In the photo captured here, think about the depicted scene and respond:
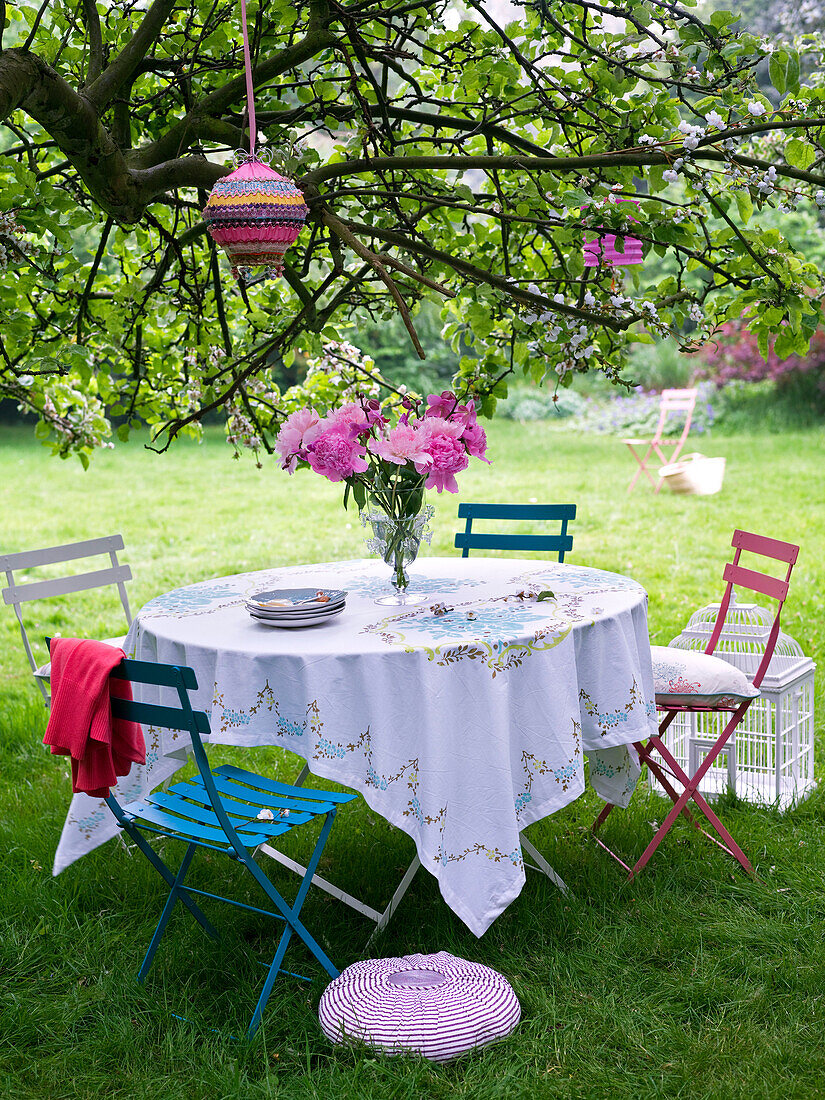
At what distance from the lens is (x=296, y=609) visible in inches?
115

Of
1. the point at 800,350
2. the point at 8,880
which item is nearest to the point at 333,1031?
the point at 8,880

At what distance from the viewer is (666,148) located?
2826mm

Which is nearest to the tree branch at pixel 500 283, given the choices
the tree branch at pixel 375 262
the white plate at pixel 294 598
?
the tree branch at pixel 375 262

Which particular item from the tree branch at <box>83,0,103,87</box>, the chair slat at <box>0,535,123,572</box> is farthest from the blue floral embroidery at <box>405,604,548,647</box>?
the tree branch at <box>83,0,103,87</box>

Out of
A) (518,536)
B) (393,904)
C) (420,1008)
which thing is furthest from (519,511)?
(420,1008)

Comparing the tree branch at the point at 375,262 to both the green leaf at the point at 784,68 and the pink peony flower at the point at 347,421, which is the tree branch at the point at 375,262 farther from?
the green leaf at the point at 784,68

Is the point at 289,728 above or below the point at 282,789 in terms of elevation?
above

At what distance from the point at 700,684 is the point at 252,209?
1991 mm

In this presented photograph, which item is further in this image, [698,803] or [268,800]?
[698,803]

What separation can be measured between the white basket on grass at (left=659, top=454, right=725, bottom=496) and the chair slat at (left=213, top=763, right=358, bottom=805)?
28.1 feet

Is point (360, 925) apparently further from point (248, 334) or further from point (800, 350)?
point (248, 334)

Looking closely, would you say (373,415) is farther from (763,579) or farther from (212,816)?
(763,579)

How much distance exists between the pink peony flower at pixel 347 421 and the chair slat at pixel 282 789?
3.25 ft

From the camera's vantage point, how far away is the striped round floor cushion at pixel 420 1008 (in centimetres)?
244
